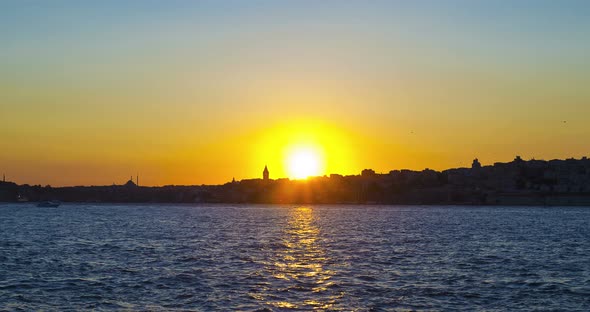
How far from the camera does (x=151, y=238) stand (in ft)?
255

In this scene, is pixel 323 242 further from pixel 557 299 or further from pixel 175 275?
pixel 557 299

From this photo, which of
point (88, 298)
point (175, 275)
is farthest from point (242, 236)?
point (88, 298)

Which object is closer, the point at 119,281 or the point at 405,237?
the point at 119,281

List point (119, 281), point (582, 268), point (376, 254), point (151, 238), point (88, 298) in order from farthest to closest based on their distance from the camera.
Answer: point (151, 238)
point (376, 254)
point (582, 268)
point (119, 281)
point (88, 298)

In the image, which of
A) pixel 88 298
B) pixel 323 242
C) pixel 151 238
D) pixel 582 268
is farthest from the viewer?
pixel 151 238

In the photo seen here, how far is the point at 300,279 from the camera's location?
42.6 metres

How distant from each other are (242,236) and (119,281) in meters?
39.6

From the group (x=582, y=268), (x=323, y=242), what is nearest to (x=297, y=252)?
(x=323, y=242)

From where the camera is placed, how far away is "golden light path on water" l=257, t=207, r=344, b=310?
1365 inches

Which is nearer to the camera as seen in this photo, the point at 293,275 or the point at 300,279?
the point at 300,279

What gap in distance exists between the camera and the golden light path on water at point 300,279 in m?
34.7

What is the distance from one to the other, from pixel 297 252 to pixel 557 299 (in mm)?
27564

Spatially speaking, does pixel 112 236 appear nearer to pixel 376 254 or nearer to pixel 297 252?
pixel 297 252

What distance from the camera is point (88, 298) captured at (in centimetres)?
3581
